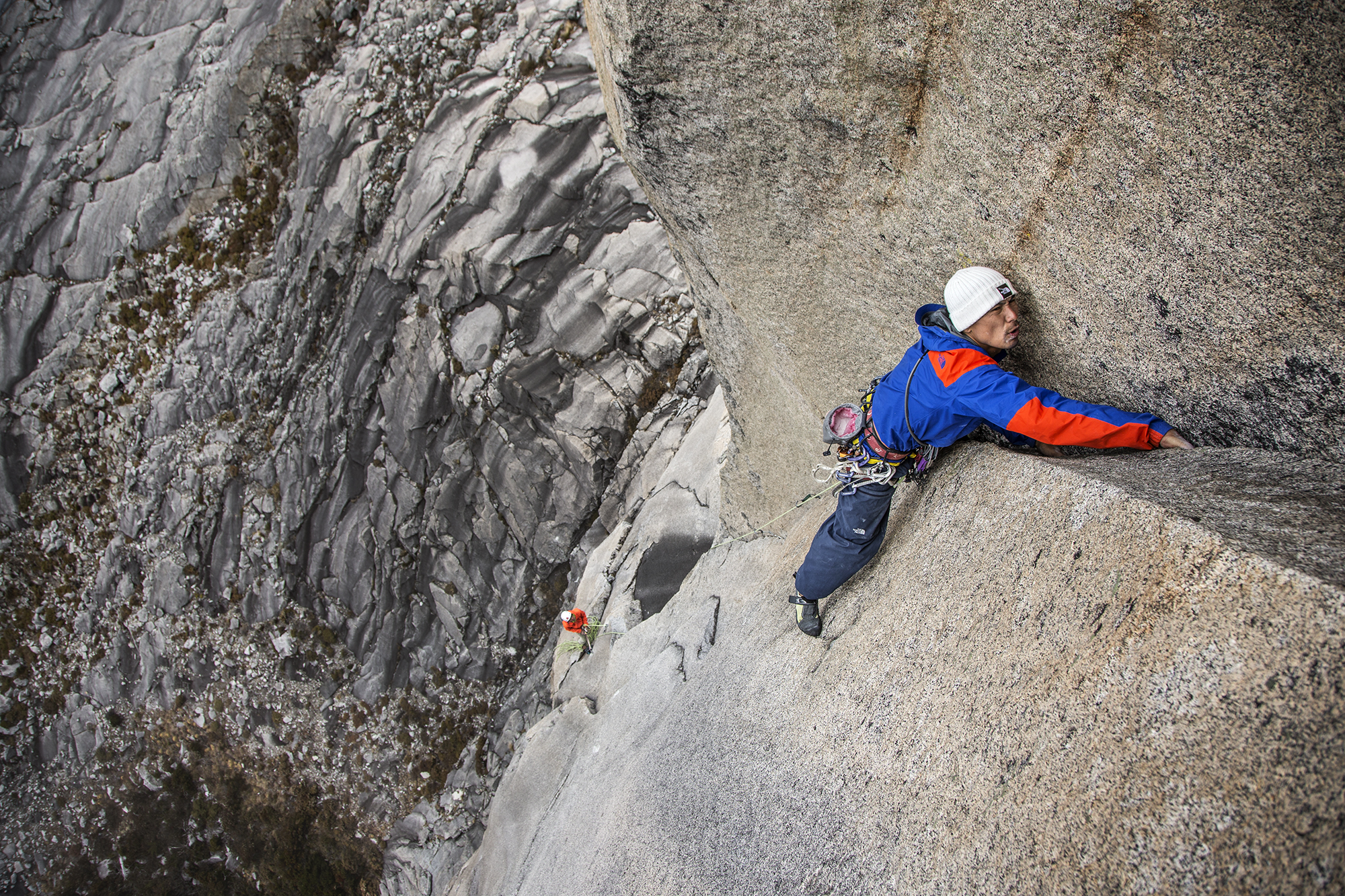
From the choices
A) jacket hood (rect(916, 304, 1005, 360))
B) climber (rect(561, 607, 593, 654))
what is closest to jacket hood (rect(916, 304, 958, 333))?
jacket hood (rect(916, 304, 1005, 360))

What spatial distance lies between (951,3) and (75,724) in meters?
23.2

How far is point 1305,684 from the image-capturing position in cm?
190

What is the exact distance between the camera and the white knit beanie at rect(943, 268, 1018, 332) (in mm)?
3525

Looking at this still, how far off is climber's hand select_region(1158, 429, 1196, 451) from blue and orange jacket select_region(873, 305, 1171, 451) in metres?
0.02

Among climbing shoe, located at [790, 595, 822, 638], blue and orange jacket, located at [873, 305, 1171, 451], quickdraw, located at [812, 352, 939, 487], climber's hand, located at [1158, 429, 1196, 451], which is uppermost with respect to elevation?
blue and orange jacket, located at [873, 305, 1171, 451]

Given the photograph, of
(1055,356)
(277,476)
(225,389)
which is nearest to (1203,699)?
(1055,356)

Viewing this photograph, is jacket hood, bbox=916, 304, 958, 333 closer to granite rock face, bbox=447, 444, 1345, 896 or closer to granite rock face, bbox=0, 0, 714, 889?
granite rock face, bbox=447, 444, 1345, 896

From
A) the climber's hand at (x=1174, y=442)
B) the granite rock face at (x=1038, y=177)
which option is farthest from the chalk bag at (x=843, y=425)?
the climber's hand at (x=1174, y=442)

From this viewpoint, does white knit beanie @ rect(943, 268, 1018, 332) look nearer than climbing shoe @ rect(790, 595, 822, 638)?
Yes

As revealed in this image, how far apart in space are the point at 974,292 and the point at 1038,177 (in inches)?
23.4

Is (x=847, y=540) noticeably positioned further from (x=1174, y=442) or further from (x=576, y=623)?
(x=576, y=623)

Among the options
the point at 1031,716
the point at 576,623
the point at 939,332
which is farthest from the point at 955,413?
the point at 576,623

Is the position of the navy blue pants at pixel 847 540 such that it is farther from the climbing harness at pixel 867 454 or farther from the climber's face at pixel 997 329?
the climber's face at pixel 997 329

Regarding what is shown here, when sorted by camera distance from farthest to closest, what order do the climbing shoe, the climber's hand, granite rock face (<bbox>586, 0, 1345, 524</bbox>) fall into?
1. the climbing shoe
2. the climber's hand
3. granite rock face (<bbox>586, 0, 1345, 524</bbox>)
